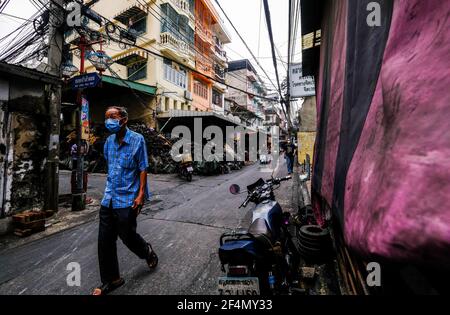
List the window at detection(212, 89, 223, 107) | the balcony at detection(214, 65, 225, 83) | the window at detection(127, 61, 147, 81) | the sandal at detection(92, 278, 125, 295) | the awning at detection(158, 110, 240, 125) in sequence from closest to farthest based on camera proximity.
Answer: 1. the sandal at detection(92, 278, 125, 295)
2. the awning at detection(158, 110, 240, 125)
3. the window at detection(127, 61, 147, 81)
4. the balcony at detection(214, 65, 225, 83)
5. the window at detection(212, 89, 223, 107)

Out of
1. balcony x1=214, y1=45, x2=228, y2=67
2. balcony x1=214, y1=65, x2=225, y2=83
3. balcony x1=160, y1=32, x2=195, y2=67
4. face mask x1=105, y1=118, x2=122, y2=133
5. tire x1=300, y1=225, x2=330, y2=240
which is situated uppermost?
→ balcony x1=214, y1=45, x2=228, y2=67

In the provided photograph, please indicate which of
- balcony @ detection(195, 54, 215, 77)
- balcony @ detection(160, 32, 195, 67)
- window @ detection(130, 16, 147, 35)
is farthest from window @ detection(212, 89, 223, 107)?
window @ detection(130, 16, 147, 35)

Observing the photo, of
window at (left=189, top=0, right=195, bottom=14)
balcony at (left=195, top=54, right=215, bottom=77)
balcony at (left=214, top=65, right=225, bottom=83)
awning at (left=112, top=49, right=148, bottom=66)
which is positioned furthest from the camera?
balcony at (left=214, top=65, right=225, bottom=83)

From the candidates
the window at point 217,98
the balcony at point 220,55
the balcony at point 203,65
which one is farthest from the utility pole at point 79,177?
the balcony at point 220,55

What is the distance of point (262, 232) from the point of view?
205cm

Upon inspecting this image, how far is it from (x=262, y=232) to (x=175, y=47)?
A: 59.7ft

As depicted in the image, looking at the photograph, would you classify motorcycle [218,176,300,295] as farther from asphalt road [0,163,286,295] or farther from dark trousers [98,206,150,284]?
dark trousers [98,206,150,284]

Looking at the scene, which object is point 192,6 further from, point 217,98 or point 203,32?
point 217,98

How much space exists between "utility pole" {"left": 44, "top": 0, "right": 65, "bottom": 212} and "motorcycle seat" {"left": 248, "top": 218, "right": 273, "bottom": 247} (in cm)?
549

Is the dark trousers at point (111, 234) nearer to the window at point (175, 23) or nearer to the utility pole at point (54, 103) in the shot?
the utility pole at point (54, 103)

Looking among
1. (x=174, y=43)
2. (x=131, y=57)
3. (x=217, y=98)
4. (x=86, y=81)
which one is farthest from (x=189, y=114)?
(x=217, y=98)

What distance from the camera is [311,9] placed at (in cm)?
377

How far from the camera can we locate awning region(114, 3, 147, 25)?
1596 cm
